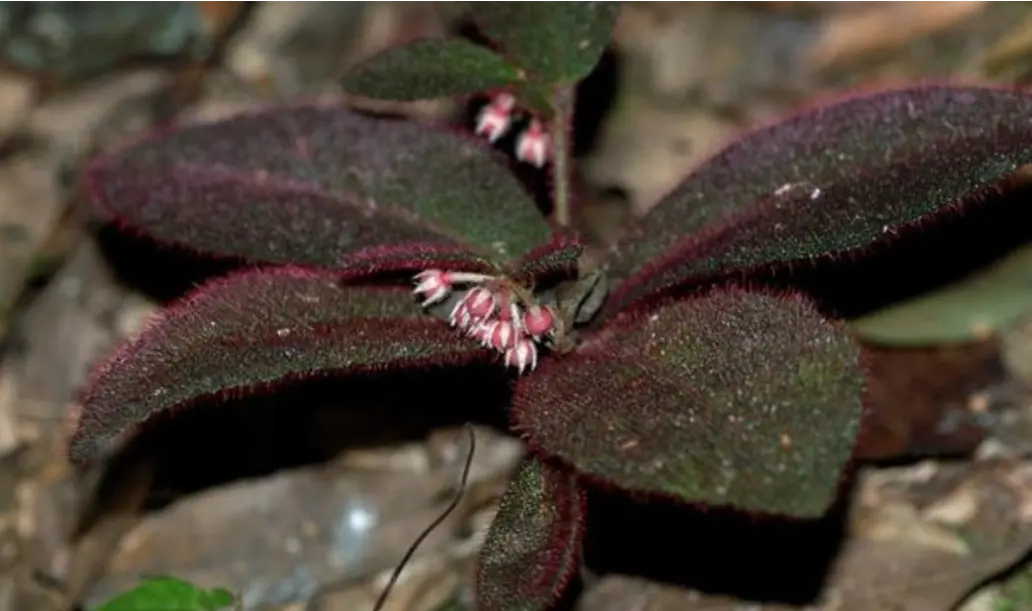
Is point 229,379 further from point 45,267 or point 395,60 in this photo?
point 45,267

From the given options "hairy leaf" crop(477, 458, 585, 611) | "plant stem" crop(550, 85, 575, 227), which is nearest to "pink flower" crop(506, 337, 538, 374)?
"hairy leaf" crop(477, 458, 585, 611)

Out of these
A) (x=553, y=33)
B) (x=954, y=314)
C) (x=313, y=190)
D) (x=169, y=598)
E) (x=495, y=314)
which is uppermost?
(x=553, y=33)

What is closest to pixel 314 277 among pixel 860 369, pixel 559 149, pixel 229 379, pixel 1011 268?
pixel 229 379

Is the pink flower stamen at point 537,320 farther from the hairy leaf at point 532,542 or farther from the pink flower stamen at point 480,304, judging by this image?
the hairy leaf at point 532,542

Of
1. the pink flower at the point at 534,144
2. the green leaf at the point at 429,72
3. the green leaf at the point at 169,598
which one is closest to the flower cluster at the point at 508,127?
the pink flower at the point at 534,144

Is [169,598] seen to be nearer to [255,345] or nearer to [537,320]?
[255,345]

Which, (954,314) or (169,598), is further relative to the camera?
(954,314)

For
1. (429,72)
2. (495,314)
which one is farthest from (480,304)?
(429,72)

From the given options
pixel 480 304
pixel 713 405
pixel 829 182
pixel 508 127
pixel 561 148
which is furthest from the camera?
pixel 508 127
